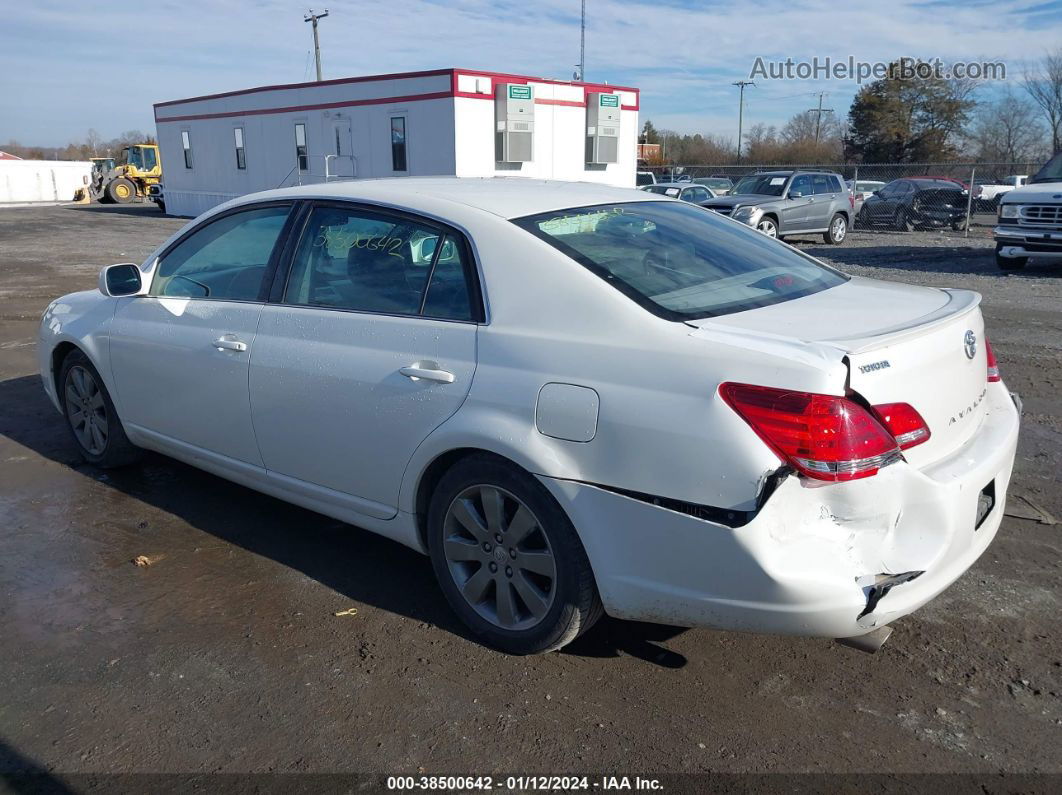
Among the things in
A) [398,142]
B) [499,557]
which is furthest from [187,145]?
[499,557]

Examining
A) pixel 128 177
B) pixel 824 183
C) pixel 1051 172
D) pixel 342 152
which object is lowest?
pixel 128 177

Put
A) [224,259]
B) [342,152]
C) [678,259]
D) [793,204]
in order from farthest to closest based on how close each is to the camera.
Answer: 1. [342,152]
2. [793,204]
3. [224,259]
4. [678,259]

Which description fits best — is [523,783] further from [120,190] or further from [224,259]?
[120,190]

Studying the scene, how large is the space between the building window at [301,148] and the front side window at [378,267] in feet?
74.6

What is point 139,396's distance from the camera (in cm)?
465

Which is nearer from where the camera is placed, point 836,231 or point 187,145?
point 836,231

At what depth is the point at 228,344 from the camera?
4.01 meters

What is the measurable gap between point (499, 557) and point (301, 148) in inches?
959

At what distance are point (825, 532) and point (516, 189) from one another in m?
1.97

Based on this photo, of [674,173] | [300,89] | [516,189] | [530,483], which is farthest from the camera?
[674,173]

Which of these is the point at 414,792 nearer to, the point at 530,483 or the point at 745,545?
the point at 530,483

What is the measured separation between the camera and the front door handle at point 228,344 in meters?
3.95

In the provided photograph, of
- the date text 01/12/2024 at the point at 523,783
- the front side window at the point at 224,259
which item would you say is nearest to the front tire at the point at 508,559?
the date text 01/12/2024 at the point at 523,783

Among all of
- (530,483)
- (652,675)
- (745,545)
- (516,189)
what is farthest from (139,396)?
(745,545)
